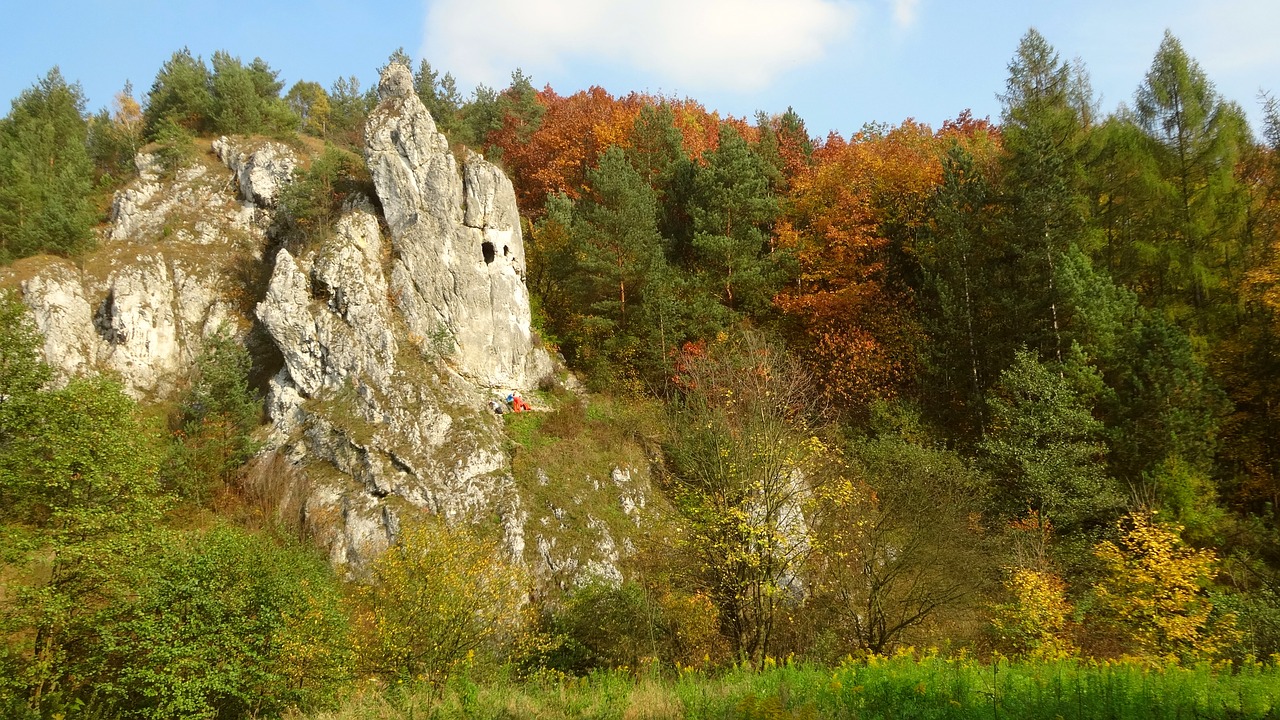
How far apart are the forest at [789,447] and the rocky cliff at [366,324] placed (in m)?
1.46

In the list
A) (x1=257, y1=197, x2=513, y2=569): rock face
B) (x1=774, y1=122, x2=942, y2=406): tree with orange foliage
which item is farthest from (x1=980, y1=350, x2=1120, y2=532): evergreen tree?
(x1=257, y1=197, x2=513, y2=569): rock face

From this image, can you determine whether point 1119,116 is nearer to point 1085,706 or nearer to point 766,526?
point 766,526

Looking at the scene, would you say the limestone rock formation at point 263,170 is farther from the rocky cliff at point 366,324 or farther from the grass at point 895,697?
the grass at point 895,697

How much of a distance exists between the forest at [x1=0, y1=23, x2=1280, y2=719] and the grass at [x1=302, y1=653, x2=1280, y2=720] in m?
0.08

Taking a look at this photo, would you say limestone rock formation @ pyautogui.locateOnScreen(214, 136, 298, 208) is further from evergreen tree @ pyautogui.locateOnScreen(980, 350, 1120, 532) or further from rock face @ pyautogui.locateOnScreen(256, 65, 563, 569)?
evergreen tree @ pyautogui.locateOnScreen(980, 350, 1120, 532)

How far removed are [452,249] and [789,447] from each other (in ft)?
57.3

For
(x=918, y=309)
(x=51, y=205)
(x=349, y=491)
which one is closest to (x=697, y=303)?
(x=918, y=309)

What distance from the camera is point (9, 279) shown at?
24.8 meters

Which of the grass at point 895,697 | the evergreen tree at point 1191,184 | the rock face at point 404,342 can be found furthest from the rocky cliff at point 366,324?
the evergreen tree at point 1191,184

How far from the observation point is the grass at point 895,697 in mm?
6457

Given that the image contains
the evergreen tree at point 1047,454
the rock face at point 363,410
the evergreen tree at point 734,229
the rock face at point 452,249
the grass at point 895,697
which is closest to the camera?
the grass at point 895,697

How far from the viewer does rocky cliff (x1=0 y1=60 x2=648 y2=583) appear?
21891mm

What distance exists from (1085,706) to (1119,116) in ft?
90.7

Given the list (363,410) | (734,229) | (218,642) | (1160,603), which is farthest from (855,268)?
(218,642)
